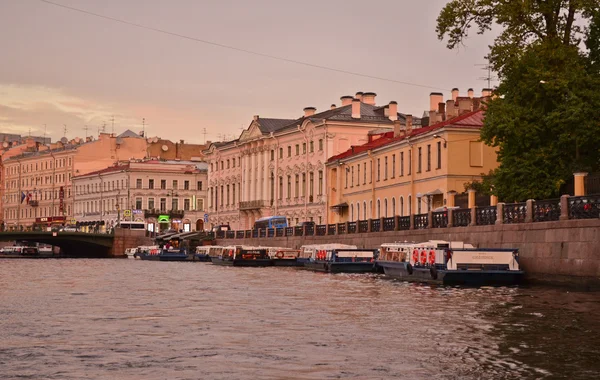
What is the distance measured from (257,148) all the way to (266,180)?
10.6ft

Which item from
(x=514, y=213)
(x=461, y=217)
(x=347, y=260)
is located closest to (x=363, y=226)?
(x=347, y=260)

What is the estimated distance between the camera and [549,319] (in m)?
23.7

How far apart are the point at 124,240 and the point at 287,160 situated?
63.8 ft

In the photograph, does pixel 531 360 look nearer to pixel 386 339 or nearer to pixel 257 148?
pixel 386 339

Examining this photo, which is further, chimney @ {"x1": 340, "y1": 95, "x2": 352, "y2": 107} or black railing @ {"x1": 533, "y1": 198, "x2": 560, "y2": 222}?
chimney @ {"x1": 340, "y1": 95, "x2": 352, "y2": 107}

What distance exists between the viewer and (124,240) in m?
103

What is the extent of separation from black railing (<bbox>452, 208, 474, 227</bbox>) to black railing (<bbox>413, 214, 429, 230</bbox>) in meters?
4.12

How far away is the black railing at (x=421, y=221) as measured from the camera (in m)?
51.0

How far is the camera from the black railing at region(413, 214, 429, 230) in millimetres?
50975

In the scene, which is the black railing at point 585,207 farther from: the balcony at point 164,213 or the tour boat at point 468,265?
the balcony at point 164,213

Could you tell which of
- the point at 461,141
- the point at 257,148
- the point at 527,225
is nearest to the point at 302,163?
the point at 257,148

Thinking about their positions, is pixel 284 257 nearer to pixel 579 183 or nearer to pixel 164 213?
pixel 579 183

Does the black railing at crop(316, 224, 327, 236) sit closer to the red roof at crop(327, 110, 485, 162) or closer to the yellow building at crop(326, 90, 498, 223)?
the yellow building at crop(326, 90, 498, 223)

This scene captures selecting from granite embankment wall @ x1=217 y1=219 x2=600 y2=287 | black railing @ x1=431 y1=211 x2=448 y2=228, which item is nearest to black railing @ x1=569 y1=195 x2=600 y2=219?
granite embankment wall @ x1=217 y1=219 x2=600 y2=287
